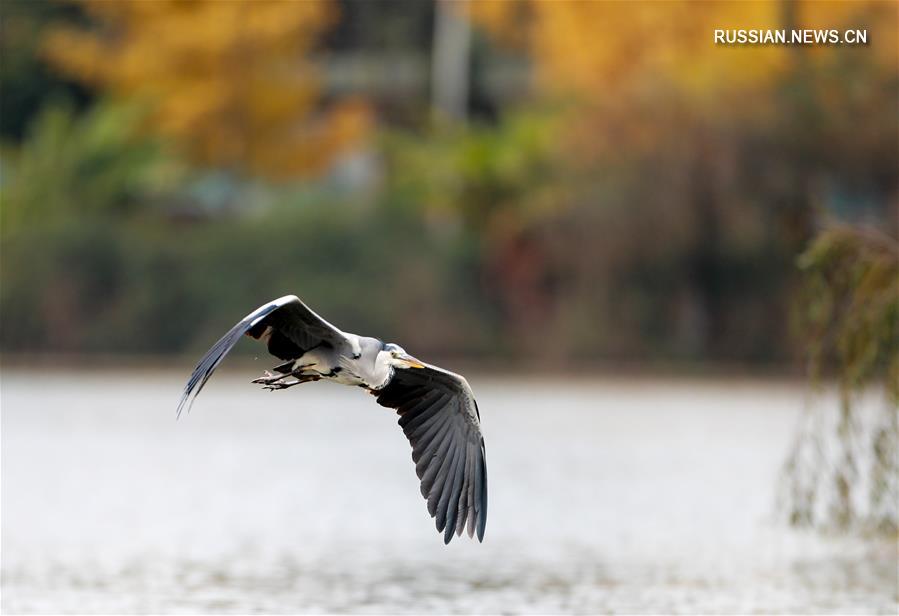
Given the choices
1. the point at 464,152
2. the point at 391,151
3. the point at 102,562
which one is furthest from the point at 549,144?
the point at 102,562

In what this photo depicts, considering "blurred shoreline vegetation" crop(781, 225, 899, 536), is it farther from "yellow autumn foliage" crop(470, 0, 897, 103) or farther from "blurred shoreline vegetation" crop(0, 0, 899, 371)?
"yellow autumn foliage" crop(470, 0, 897, 103)

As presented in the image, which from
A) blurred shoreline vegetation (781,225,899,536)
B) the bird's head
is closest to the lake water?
blurred shoreline vegetation (781,225,899,536)

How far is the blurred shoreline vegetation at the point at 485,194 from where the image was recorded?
3052 cm

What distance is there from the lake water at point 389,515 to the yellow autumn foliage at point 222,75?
9361 mm

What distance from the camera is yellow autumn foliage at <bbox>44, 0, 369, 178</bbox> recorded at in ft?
115

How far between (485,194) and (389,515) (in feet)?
56.5

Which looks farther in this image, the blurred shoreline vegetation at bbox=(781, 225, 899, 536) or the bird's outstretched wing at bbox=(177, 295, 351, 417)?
the blurred shoreline vegetation at bbox=(781, 225, 899, 536)

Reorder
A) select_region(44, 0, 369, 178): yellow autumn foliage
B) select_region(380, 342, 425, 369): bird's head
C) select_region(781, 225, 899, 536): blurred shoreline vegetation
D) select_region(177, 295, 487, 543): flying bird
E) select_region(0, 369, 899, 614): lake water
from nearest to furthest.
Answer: select_region(177, 295, 487, 543): flying bird, select_region(380, 342, 425, 369): bird's head, select_region(0, 369, 899, 614): lake water, select_region(781, 225, 899, 536): blurred shoreline vegetation, select_region(44, 0, 369, 178): yellow autumn foliage

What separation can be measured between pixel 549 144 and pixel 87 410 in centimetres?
1096

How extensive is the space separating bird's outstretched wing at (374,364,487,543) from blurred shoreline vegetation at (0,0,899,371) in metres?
19.4

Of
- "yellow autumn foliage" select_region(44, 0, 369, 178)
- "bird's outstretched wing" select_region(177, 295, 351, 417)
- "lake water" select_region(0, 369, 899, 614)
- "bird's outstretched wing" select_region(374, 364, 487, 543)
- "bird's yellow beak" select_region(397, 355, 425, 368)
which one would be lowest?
"lake water" select_region(0, 369, 899, 614)

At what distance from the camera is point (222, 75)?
3512 centimetres

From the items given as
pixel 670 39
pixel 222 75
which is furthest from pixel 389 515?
pixel 222 75

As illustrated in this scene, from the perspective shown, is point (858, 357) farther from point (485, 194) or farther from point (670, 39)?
point (670, 39)
